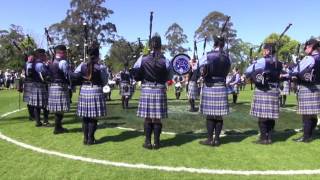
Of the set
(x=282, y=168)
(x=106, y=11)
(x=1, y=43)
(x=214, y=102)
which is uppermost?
(x=106, y=11)

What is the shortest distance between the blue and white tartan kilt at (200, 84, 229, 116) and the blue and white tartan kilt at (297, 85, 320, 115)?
1.80 meters

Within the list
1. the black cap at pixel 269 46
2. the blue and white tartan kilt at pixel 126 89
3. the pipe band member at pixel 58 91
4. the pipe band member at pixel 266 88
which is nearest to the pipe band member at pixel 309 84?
the pipe band member at pixel 266 88

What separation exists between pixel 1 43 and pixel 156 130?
61866 mm

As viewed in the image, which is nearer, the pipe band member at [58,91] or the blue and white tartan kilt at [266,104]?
the blue and white tartan kilt at [266,104]

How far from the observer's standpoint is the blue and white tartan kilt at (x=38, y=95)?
12.4 m

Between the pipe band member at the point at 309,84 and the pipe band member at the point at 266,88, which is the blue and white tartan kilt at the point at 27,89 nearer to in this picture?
the pipe band member at the point at 266,88

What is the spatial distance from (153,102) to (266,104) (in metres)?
2.51

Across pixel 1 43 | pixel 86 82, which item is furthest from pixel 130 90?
pixel 1 43

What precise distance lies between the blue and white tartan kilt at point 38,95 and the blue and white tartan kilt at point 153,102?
4190 mm

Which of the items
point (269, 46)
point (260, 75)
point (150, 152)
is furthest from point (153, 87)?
point (269, 46)

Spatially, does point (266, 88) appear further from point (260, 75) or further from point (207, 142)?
point (207, 142)

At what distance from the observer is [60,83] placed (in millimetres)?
11078

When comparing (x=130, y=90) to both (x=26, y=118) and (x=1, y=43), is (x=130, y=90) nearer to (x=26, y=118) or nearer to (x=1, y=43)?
(x=26, y=118)

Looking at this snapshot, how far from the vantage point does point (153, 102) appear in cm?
927
